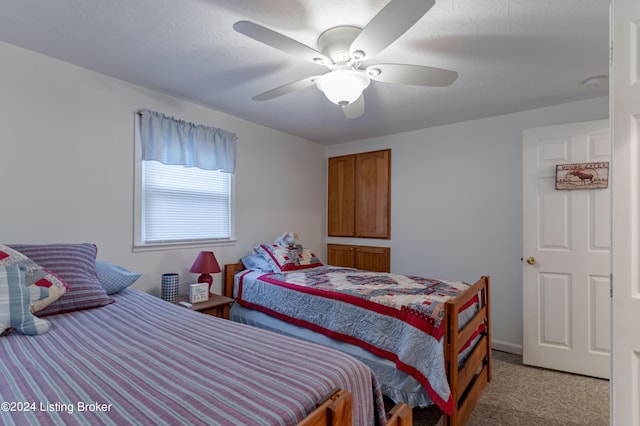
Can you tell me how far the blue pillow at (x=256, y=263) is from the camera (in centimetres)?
323

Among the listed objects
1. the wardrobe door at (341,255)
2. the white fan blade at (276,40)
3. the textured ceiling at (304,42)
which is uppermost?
the textured ceiling at (304,42)

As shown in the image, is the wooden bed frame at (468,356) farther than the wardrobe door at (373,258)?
No

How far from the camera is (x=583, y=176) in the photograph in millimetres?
2631

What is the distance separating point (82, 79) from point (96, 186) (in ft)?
2.59

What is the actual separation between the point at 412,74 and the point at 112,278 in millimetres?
2285

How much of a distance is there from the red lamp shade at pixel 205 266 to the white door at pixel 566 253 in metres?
2.87

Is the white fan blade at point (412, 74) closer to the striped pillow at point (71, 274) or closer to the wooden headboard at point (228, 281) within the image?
the striped pillow at point (71, 274)

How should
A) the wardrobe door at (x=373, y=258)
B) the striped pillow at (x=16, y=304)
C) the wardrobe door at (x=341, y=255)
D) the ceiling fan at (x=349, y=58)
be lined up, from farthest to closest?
Answer: the wardrobe door at (x=341, y=255) < the wardrobe door at (x=373, y=258) < the ceiling fan at (x=349, y=58) < the striped pillow at (x=16, y=304)

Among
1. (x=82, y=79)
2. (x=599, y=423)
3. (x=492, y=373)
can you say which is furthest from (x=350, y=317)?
(x=82, y=79)

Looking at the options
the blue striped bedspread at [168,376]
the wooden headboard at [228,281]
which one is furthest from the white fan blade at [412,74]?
the wooden headboard at [228,281]

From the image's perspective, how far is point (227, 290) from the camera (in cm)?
322

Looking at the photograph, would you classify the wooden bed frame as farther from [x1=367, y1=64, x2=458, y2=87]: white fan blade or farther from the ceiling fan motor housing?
the ceiling fan motor housing

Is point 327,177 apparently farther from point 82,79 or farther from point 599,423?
point 599,423

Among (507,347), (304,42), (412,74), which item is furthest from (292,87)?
(507,347)
